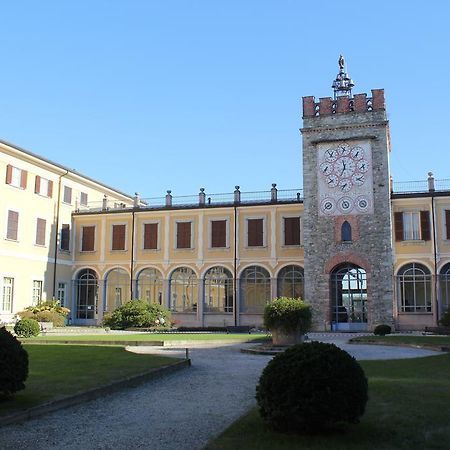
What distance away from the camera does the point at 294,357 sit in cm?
686

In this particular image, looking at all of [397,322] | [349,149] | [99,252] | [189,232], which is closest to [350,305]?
[397,322]

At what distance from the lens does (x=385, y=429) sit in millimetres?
6910

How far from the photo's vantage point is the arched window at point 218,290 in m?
38.6

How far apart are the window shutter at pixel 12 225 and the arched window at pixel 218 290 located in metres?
12.8

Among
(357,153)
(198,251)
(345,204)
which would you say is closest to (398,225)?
(345,204)

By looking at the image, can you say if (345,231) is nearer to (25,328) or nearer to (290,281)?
(290,281)

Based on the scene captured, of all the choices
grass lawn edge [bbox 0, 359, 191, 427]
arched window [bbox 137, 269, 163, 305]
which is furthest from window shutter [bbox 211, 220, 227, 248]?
grass lawn edge [bbox 0, 359, 191, 427]

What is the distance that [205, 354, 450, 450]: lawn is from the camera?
20.5ft

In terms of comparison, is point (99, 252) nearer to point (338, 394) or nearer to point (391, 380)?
point (391, 380)

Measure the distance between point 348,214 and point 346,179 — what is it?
217cm

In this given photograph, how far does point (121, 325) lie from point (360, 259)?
14757 millimetres

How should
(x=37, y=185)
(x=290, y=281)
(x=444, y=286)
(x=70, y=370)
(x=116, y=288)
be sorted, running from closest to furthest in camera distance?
1. (x=70, y=370)
2. (x=444, y=286)
3. (x=290, y=281)
4. (x=37, y=185)
5. (x=116, y=288)

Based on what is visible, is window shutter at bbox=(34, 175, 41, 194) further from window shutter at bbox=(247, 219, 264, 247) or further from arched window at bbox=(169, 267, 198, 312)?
window shutter at bbox=(247, 219, 264, 247)

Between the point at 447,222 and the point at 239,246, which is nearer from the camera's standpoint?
the point at 447,222
